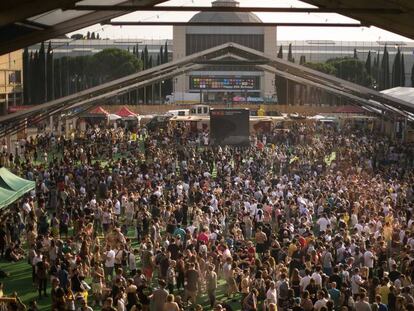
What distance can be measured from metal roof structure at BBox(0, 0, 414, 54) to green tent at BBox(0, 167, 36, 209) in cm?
359

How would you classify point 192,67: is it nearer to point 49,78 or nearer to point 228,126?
point 228,126

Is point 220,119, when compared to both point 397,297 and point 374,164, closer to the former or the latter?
point 374,164

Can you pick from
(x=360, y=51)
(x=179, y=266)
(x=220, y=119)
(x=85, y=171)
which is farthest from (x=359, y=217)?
(x=360, y=51)

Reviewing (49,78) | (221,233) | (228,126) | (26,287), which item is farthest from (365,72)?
(26,287)

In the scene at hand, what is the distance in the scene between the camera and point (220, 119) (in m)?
44.0

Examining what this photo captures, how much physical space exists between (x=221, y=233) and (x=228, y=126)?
79.4ft

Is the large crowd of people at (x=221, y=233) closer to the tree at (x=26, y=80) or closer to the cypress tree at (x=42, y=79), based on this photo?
the cypress tree at (x=42, y=79)

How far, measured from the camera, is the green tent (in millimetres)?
18945

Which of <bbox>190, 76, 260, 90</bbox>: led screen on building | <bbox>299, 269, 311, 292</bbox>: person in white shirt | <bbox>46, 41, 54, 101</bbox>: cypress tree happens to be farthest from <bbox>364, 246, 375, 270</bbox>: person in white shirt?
<bbox>190, 76, 260, 90</bbox>: led screen on building

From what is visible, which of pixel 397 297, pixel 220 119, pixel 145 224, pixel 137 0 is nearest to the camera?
pixel 397 297

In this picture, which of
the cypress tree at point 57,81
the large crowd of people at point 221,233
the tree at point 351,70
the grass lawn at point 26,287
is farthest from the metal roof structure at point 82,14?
the tree at point 351,70

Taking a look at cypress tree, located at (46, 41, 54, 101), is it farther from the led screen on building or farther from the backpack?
the backpack

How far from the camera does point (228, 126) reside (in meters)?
43.8

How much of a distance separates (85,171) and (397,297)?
18039 millimetres
